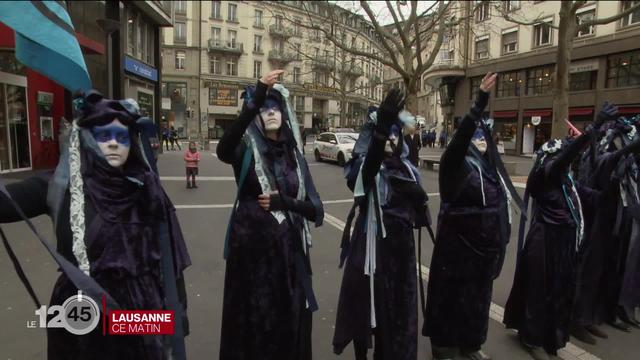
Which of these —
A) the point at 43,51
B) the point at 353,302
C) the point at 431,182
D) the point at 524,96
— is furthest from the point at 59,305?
the point at 524,96

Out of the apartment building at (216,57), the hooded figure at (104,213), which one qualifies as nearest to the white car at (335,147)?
the hooded figure at (104,213)

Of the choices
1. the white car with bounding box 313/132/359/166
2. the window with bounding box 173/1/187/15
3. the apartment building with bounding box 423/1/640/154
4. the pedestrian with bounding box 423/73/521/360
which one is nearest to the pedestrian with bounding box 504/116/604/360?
the pedestrian with bounding box 423/73/521/360

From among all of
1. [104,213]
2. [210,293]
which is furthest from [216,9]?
[104,213]

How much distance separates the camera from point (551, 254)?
138 inches

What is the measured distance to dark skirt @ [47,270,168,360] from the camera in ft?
6.42

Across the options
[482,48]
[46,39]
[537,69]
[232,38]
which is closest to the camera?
[46,39]

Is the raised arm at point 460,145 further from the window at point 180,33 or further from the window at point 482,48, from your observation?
the window at point 180,33

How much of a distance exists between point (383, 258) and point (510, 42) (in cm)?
3049

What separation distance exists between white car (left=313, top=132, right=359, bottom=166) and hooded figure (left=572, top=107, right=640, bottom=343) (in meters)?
14.4

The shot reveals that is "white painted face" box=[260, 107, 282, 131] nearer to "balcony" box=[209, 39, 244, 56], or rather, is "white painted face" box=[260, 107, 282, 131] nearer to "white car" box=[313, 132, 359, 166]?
"white car" box=[313, 132, 359, 166]

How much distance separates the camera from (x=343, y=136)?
787 inches

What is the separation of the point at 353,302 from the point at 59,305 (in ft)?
5.86

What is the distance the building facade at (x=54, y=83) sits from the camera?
1207cm

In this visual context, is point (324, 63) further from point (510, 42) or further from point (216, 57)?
point (216, 57)
